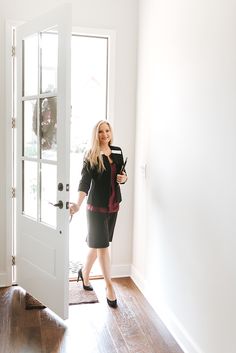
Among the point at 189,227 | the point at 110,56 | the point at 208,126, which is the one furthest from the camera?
the point at 110,56

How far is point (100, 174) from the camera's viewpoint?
302 centimetres

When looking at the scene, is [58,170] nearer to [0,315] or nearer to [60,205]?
[60,205]

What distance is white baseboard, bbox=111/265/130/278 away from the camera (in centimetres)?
366

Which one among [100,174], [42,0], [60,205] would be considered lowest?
[60,205]

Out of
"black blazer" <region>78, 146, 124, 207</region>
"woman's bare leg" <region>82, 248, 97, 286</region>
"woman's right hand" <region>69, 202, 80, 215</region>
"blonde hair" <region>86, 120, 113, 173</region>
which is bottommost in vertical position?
"woman's bare leg" <region>82, 248, 97, 286</region>

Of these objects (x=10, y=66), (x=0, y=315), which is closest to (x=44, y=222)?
(x=0, y=315)

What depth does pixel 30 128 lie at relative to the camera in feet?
9.94

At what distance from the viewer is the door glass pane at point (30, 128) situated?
296cm

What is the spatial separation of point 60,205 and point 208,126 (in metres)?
1.18

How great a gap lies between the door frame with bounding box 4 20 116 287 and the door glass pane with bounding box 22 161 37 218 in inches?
10.0

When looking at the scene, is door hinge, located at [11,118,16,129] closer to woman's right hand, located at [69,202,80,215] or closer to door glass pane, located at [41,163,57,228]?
door glass pane, located at [41,163,57,228]

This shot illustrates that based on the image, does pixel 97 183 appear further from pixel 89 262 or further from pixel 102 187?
pixel 89 262

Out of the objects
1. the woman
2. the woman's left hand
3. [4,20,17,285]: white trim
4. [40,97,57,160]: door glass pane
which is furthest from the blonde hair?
[4,20,17,285]: white trim

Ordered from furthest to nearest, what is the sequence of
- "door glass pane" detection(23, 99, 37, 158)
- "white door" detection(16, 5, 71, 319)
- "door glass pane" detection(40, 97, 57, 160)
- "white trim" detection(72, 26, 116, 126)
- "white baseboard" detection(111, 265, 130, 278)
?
1. "white baseboard" detection(111, 265, 130, 278)
2. "white trim" detection(72, 26, 116, 126)
3. "door glass pane" detection(23, 99, 37, 158)
4. "door glass pane" detection(40, 97, 57, 160)
5. "white door" detection(16, 5, 71, 319)
